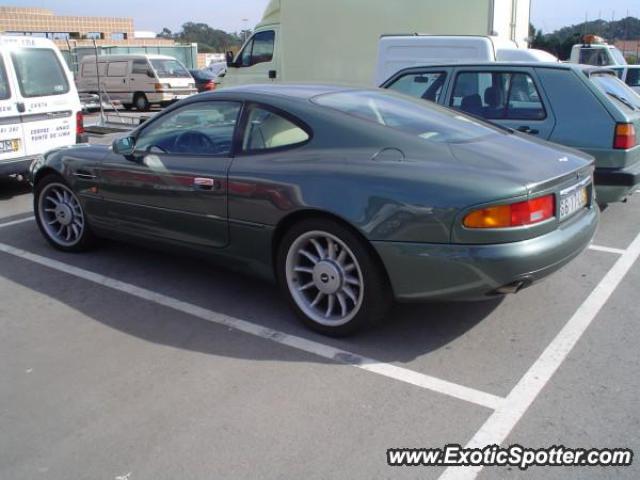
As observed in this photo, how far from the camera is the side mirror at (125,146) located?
4730 millimetres

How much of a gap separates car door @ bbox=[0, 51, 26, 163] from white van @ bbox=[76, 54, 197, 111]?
13370mm

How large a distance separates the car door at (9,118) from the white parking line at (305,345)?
9.12 ft

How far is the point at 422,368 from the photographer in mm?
3428

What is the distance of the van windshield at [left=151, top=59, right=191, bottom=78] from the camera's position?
2078cm

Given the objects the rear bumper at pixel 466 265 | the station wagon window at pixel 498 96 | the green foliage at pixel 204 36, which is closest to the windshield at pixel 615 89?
the station wagon window at pixel 498 96

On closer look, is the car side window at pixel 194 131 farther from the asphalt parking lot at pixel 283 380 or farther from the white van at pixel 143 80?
the white van at pixel 143 80

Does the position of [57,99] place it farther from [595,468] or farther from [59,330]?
[595,468]

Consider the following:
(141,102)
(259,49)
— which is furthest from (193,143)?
(141,102)

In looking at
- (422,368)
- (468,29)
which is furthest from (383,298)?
(468,29)

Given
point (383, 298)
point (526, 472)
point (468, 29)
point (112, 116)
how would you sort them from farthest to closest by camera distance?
point (112, 116)
point (468, 29)
point (383, 298)
point (526, 472)

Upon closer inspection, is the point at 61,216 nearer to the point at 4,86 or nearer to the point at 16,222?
the point at 16,222

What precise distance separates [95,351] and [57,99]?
5.28 m

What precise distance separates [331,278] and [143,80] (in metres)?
18.8

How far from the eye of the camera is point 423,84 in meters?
7.02
